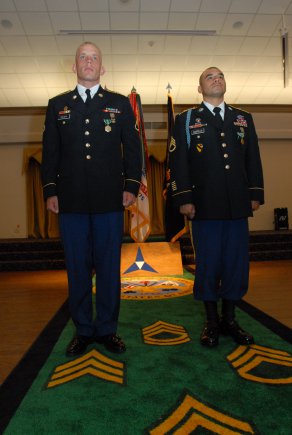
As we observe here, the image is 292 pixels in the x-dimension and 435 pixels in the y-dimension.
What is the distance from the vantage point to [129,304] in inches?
102

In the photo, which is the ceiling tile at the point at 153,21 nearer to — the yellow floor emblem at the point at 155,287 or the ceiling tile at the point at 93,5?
the ceiling tile at the point at 93,5

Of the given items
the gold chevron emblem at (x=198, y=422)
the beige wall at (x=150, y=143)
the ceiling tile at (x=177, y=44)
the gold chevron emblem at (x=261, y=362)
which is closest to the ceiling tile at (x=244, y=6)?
the ceiling tile at (x=177, y=44)

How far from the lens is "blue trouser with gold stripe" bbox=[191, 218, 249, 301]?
65.3 inches

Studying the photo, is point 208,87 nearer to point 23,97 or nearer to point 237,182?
point 237,182

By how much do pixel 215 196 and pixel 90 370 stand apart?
0.93m

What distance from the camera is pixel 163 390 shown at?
3.82ft

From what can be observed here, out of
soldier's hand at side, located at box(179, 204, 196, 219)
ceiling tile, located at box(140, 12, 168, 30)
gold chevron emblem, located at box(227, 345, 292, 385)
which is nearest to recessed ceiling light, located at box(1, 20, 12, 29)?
ceiling tile, located at box(140, 12, 168, 30)

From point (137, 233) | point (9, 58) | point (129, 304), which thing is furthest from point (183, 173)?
point (9, 58)

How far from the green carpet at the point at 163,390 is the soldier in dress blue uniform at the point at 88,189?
0.18 metres

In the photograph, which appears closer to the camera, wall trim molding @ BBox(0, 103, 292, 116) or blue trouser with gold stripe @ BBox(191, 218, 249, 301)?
blue trouser with gold stripe @ BBox(191, 218, 249, 301)

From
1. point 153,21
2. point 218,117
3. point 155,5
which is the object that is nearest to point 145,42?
Answer: point 153,21

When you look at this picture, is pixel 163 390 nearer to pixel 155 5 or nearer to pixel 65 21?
pixel 155 5

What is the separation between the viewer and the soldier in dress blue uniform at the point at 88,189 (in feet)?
5.04

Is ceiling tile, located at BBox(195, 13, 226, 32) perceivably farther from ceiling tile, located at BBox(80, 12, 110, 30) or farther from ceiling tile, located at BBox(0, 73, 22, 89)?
ceiling tile, located at BBox(0, 73, 22, 89)
